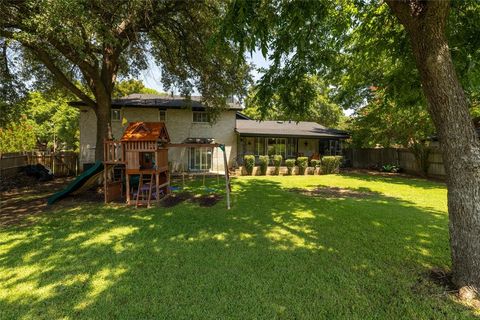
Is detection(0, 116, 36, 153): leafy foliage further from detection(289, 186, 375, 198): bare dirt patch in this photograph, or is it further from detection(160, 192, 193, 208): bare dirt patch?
detection(289, 186, 375, 198): bare dirt patch

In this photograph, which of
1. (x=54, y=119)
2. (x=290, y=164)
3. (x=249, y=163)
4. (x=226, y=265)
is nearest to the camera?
(x=226, y=265)

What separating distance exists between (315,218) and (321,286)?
135 inches

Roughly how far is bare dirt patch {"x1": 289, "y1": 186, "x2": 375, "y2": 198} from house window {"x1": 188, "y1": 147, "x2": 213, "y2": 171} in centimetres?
850

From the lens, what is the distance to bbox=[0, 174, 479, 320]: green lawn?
3.02 m

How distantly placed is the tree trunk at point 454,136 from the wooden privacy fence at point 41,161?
16.8 meters

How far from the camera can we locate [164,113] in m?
17.9

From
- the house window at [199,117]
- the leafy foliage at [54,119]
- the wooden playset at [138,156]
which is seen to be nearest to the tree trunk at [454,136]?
the wooden playset at [138,156]

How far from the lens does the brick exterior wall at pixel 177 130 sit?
55.9 ft

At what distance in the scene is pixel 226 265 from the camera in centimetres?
410

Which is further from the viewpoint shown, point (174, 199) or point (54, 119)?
point (54, 119)

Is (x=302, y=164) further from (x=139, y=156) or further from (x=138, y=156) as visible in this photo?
(x=138, y=156)

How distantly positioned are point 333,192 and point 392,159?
12.6 meters

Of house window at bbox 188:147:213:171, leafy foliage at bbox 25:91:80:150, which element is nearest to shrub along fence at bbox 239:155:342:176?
house window at bbox 188:147:213:171

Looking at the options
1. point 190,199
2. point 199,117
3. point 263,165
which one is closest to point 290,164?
point 263,165
